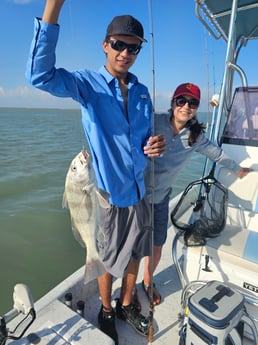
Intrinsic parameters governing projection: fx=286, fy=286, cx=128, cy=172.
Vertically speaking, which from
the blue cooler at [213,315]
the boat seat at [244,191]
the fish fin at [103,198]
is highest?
the fish fin at [103,198]

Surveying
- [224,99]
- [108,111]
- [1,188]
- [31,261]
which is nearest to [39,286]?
[31,261]

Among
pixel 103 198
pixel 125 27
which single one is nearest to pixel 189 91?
pixel 125 27

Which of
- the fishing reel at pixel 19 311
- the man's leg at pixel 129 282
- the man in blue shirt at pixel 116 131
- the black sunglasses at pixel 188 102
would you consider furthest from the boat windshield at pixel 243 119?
the fishing reel at pixel 19 311

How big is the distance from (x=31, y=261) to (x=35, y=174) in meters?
5.42

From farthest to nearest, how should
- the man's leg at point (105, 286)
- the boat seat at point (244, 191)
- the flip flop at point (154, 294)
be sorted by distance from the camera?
1. the boat seat at point (244, 191)
2. the flip flop at point (154, 294)
3. the man's leg at point (105, 286)

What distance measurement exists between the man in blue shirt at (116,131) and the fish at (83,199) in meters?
0.11

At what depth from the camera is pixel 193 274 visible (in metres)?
2.36

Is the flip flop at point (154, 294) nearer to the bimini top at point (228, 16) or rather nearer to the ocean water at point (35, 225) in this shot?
the ocean water at point (35, 225)

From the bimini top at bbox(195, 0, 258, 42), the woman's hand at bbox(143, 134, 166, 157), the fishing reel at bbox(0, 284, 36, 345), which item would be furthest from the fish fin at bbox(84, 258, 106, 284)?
the bimini top at bbox(195, 0, 258, 42)

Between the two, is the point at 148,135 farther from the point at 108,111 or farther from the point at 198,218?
the point at 198,218

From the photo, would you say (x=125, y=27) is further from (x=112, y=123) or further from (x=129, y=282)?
(x=129, y=282)

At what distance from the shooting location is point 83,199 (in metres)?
1.84

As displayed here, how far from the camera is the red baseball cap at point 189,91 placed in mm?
2312

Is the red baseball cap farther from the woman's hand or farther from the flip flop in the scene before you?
the flip flop
